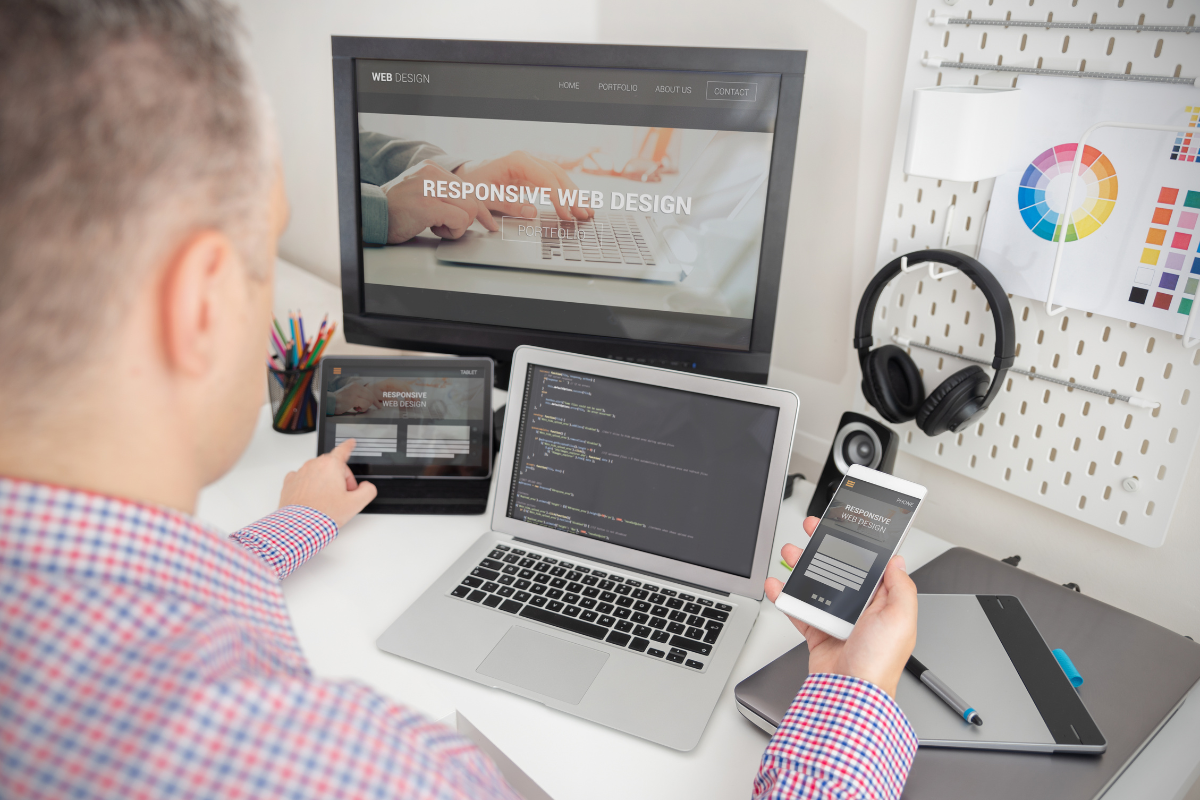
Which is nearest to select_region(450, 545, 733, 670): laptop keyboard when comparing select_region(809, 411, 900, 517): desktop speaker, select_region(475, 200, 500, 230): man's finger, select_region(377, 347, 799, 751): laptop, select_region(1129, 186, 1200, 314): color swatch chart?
select_region(377, 347, 799, 751): laptop

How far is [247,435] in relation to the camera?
0.49 m

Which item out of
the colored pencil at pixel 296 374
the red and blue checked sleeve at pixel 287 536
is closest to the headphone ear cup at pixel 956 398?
the red and blue checked sleeve at pixel 287 536

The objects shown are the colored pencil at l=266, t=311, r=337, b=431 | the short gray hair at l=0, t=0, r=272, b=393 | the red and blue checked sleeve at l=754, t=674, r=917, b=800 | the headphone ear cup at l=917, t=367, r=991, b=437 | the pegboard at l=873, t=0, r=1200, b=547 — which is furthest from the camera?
the colored pencil at l=266, t=311, r=337, b=431

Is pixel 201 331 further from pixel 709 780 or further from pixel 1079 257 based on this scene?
pixel 1079 257

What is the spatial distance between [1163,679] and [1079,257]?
439 millimetres

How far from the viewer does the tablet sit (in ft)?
3.42

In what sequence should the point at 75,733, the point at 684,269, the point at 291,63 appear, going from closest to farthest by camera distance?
the point at 75,733
the point at 684,269
the point at 291,63

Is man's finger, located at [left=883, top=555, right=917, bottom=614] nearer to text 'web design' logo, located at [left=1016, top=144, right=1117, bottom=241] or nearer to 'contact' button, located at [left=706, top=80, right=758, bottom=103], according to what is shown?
text 'web design' logo, located at [left=1016, top=144, right=1117, bottom=241]

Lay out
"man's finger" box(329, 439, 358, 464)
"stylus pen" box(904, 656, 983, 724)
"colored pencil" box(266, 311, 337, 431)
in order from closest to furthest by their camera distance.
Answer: "stylus pen" box(904, 656, 983, 724) < "man's finger" box(329, 439, 358, 464) < "colored pencil" box(266, 311, 337, 431)

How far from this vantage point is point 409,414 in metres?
1.05

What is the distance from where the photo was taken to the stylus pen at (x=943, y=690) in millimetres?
661

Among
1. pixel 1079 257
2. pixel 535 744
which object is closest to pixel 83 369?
pixel 535 744

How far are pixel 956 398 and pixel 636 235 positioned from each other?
1.47 feet

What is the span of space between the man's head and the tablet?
62cm
